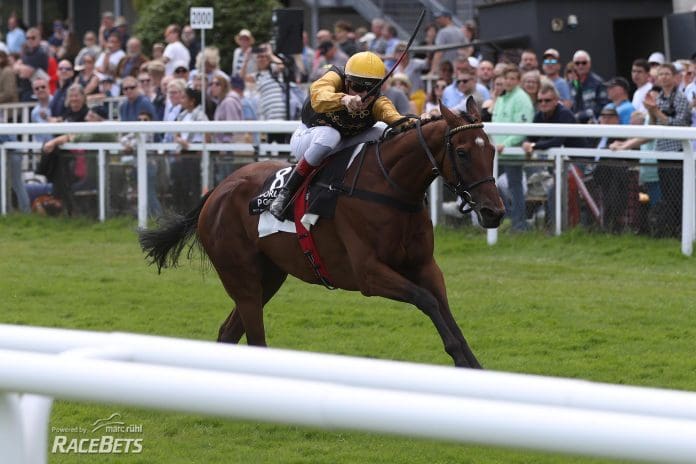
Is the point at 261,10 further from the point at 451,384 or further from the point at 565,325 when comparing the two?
the point at 451,384

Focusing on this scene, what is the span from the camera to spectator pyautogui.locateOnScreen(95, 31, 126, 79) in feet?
53.8

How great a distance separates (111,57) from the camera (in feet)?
54.9

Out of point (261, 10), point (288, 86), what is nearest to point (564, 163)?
point (288, 86)

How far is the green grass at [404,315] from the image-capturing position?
513 cm

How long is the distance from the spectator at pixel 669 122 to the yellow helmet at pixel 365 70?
3.82m

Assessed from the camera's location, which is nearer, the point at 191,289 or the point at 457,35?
the point at 191,289

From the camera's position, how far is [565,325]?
730 centimetres

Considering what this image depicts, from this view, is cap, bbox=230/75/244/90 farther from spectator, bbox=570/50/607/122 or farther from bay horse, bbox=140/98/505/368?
bay horse, bbox=140/98/505/368

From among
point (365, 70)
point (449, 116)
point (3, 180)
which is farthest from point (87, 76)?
point (449, 116)

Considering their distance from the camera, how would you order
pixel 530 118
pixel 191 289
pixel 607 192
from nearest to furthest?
pixel 191 289
pixel 607 192
pixel 530 118

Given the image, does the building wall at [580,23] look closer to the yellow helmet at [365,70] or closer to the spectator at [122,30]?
the spectator at [122,30]

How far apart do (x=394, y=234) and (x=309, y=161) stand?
0.63 m

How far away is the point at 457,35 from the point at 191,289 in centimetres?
670

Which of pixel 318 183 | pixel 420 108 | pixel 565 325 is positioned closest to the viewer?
pixel 318 183
